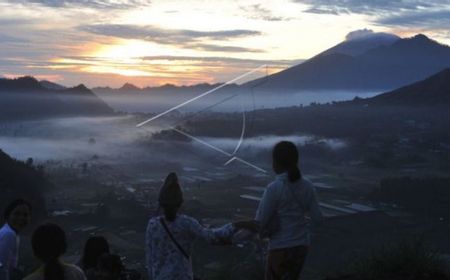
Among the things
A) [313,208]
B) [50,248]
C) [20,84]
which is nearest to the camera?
[50,248]

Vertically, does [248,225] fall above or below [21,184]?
above

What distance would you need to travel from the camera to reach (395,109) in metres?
122

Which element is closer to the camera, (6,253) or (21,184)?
(6,253)

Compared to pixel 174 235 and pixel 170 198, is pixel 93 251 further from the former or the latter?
pixel 170 198

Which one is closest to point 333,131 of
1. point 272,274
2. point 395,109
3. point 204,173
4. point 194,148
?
point 395,109

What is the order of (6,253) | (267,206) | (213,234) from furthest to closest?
(6,253), (267,206), (213,234)

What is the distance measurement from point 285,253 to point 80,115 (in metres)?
150

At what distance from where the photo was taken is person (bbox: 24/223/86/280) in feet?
10.1

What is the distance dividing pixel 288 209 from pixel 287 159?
1.21 feet

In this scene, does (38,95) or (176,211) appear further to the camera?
(38,95)

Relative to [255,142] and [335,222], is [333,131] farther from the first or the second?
[335,222]

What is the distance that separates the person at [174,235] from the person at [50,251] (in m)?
0.81

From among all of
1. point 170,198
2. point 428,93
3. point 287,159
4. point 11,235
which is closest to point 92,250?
point 11,235

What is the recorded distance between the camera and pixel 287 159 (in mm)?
4047
